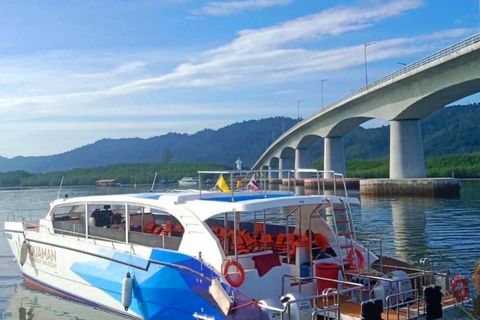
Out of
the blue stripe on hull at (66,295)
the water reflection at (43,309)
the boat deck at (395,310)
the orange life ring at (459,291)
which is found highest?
the orange life ring at (459,291)

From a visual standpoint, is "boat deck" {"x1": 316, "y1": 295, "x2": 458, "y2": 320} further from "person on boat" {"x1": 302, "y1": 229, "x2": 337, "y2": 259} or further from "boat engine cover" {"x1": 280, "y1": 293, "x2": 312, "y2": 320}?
"person on boat" {"x1": 302, "y1": 229, "x2": 337, "y2": 259}

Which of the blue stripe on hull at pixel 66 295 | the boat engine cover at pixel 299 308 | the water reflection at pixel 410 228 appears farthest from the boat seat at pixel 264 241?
the water reflection at pixel 410 228

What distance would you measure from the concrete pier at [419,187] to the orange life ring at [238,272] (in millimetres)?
34626

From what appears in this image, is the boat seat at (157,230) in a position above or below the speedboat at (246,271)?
above

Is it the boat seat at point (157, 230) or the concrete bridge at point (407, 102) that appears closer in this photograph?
the boat seat at point (157, 230)

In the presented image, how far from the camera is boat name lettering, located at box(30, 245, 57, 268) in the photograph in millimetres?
13431

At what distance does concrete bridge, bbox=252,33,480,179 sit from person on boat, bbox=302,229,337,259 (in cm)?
2266

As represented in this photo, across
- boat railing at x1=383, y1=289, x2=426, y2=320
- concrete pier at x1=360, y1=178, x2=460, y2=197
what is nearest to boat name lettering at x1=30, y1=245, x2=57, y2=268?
boat railing at x1=383, y1=289, x2=426, y2=320

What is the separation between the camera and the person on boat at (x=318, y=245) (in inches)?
417

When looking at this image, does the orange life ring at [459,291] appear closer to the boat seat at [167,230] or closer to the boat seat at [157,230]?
the boat seat at [167,230]

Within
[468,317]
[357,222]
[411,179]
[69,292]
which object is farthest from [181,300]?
[411,179]

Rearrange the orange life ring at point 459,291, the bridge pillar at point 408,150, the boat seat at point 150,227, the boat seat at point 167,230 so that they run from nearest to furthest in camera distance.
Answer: the orange life ring at point 459,291 < the boat seat at point 167,230 < the boat seat at point 150,227 < the bridge pillar at point 408,150

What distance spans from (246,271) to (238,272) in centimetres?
33

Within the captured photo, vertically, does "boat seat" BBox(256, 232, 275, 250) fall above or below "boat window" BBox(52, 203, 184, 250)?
below
